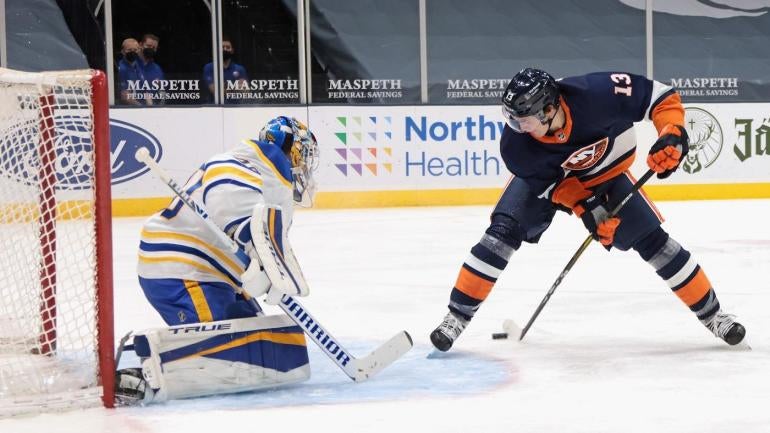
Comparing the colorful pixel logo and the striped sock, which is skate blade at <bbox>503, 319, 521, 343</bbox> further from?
the colorful pixel logo

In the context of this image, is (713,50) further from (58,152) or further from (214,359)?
(214,359)

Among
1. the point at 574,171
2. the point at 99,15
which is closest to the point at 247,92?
the point at 99,15

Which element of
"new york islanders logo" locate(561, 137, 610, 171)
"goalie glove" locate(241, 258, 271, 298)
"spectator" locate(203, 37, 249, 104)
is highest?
"spectator" locate(203, 37, 249, 104)

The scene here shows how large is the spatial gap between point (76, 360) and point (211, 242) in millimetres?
486

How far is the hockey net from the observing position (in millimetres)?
2484

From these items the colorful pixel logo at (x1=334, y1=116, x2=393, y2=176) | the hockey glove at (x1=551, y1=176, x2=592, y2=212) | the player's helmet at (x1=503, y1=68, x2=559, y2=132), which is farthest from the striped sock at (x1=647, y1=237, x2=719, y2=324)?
A: the colorful pixel logo at (x1=334, y1=116, x2=393, y2=176)

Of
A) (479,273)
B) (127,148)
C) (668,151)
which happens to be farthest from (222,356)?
(127,148)

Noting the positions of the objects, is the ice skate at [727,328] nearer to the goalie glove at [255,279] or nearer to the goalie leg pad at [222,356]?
the goalie leg pad at [222,356]

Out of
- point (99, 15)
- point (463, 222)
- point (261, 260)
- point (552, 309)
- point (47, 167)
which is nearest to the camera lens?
point (261, 260)

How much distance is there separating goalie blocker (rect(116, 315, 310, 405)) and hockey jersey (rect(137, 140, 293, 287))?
0.16m

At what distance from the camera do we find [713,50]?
33.5 feet

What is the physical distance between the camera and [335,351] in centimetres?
276

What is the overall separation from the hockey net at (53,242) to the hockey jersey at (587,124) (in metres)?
1.14

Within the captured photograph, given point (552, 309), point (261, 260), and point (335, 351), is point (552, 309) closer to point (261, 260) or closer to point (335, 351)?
point (335, 351)
